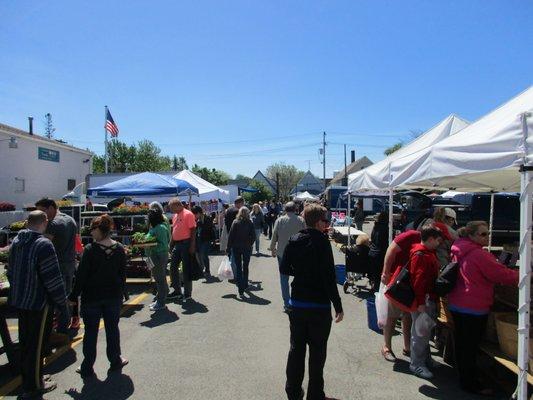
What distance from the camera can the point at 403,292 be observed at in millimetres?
4758

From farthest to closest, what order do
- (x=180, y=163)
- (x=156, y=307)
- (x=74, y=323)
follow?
(x=180, y=163), (x=156, y=307), (x=74, y=323)

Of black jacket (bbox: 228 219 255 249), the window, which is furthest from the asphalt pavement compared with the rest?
the window

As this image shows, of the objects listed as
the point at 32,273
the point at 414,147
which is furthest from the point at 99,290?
the point at 414,147

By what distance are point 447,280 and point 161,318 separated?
4402 mm

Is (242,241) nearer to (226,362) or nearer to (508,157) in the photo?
(226,362)

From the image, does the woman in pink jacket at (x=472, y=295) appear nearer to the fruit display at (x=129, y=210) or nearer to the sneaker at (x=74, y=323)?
the sneaker at (x=74, y=323)

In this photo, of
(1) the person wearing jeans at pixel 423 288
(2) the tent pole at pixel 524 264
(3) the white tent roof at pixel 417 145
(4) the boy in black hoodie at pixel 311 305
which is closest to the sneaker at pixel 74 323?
(4) the boy in black hoodie at pixel 311 305

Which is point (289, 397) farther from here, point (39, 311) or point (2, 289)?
point (2, 289)

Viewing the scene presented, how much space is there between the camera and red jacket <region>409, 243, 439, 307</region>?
4699 millimetres

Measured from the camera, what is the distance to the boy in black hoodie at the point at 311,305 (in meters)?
3.86

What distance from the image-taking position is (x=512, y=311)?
4723 millimetres

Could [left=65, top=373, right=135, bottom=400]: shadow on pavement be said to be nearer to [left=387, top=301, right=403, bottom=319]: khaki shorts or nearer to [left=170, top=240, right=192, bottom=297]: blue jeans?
[left=387, top=301, right=403, bottom=319]: khaki shorts

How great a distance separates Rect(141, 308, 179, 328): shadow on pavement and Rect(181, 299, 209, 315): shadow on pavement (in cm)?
27

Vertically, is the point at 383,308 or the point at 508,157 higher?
the point at 508,157
